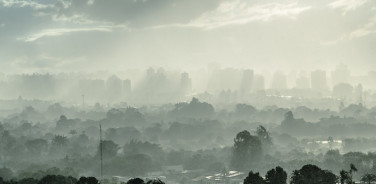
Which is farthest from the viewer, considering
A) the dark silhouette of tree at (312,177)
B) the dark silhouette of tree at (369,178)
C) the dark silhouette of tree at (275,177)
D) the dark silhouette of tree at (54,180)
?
the dark silhouette of tree at (369,178)

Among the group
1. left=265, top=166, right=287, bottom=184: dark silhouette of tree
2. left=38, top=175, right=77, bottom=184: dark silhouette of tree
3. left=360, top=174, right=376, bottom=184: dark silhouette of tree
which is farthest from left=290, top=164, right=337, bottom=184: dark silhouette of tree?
left=38, top=175, right=77, bottom=184: dark silhouette of tree

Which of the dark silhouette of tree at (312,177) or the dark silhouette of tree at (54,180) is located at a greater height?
the dark silhouette of tree at (54,180)

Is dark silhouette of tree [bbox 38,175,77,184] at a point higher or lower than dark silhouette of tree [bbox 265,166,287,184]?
higher

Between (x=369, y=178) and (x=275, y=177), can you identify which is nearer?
(x=369, y=178)

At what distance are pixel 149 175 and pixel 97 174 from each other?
2297 centimetres

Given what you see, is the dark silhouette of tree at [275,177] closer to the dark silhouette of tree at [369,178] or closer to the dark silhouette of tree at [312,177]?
the dark silhouette of tree at [312,177]

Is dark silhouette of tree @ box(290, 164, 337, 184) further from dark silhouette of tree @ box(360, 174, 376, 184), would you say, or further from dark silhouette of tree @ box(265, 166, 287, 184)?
dark silhouette of tree @ box(360, 174, 376, 184)

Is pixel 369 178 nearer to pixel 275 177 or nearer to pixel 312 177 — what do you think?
pixel 312 177

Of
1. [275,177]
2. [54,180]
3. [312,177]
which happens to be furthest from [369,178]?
[54,180]

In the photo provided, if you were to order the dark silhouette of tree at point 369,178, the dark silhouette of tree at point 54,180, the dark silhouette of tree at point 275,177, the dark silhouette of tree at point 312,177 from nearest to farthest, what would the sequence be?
the dark silhouette of tree at point 54,180, the dark silhouette of tree at point 312,177, the dark silhouette of tree at point 275,177, the dark silhouette of tree at point 369,178

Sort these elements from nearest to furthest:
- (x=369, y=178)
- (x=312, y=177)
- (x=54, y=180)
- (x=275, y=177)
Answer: (x=312, y=177), (x=54, y=180), (x=369, y=178), (x=275, y=177)

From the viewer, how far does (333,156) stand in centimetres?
18900

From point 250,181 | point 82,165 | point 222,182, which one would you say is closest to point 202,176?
point 222,182

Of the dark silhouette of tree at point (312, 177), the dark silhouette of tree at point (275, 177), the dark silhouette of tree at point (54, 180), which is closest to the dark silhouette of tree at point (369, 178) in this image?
the dark silhouette of tree at point (312, 177)
